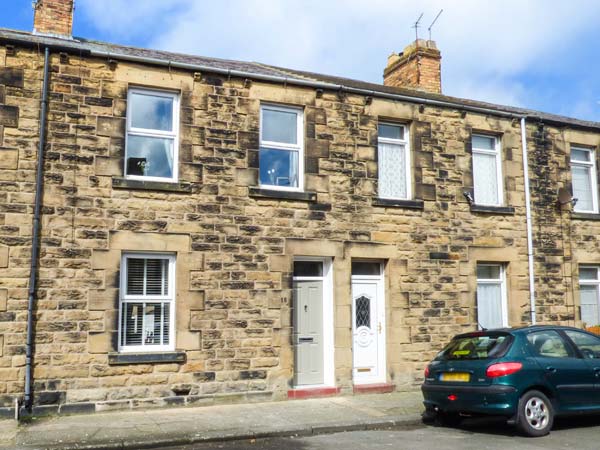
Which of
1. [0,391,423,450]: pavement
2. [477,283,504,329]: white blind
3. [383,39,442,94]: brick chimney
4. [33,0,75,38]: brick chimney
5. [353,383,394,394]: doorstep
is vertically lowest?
[0,391,423,450]: pavement

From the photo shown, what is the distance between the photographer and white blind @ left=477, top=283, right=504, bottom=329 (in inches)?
548

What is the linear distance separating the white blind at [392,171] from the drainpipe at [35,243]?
6424 mm

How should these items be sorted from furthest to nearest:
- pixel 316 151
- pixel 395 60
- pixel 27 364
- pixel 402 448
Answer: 1. pixel 395 60
2. pixel 316 151
3. pixel 27 364
4. pixel 402 448

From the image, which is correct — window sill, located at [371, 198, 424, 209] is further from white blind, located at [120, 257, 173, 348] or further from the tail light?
the tail light

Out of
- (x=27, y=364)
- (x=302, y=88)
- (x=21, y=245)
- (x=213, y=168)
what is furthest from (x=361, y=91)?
(x=27, y=364)

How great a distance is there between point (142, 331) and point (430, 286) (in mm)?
5769

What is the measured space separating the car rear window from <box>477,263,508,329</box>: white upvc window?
14.0 ft

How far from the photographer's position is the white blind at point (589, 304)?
602 inches

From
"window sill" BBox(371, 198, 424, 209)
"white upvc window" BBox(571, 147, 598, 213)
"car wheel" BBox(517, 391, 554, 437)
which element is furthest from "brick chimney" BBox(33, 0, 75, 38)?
"white upvc window" BBox(571, 147, 598, 213)

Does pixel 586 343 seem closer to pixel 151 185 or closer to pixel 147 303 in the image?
pixel 147 303

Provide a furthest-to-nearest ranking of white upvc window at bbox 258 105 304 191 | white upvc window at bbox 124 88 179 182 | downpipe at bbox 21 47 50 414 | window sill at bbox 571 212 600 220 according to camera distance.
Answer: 1. window sill at bbox 571 212 600 220
2. white upvc window at bbox 258 105 304 191
3. white upvc window at bbox 124 88 179 182
4. downpipe at bbox 21 47 50 414

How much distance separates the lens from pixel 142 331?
10984 mm

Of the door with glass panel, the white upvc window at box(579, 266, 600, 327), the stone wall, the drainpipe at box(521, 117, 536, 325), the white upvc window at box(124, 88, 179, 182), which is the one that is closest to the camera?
the stone wall

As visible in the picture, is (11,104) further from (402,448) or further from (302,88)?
(402,448)
